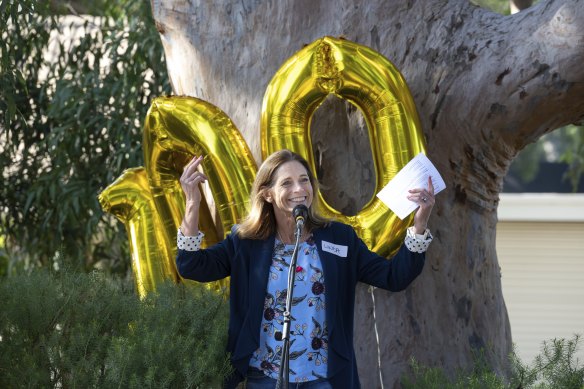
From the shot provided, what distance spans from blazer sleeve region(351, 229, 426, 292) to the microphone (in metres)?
0.38

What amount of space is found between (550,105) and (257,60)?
147 cm

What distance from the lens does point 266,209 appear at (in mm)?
3902

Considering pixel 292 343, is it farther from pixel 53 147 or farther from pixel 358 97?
pixel 53 147

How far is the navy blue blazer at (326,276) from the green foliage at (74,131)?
4.21 metres

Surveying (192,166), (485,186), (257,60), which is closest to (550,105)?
(485,186)

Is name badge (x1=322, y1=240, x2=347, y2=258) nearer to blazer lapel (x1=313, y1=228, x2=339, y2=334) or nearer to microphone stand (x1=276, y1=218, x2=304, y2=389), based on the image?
blazer lapel (x1=313, y1=228, x2=339, y2=334)

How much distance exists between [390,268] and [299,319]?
387 mm

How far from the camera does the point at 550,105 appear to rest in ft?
15.9

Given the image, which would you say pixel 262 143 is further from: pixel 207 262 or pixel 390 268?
pixel 390 268

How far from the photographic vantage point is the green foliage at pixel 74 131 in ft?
26.8

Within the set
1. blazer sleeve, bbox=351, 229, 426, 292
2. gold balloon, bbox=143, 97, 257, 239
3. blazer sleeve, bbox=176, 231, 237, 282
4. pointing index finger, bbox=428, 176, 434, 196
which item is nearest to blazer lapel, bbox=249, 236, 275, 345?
blazer sleeve, bbox=176, 231, 237, 282

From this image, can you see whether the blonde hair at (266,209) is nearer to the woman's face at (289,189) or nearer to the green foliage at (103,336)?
the woman's face at (289,189)

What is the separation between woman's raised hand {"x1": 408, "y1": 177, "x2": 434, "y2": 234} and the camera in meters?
3.80

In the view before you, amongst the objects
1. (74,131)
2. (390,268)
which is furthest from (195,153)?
(74,131)
